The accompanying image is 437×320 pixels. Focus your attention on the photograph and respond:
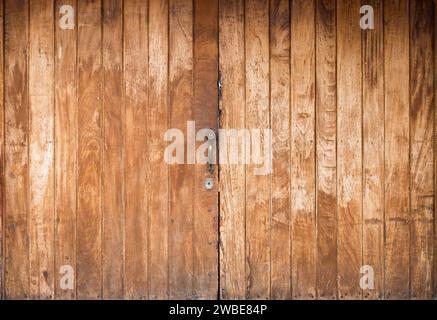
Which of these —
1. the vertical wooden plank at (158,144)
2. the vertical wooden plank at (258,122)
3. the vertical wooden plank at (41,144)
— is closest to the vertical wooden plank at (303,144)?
the vertical wooden plank at (258,122)

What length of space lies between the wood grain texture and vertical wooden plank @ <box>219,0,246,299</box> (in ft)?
1.59

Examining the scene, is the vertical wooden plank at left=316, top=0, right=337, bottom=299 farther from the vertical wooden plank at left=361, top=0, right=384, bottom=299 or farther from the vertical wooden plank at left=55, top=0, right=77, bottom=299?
the vertical wooden plank at left=55, top=0, right=77, bottom=299

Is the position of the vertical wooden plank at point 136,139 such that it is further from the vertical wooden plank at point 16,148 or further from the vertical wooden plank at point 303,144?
the vertical wooden plank at point 303,144

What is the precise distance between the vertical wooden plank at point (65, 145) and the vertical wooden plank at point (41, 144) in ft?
0.10

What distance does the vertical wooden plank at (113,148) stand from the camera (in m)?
3.86

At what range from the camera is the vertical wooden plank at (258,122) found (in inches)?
152

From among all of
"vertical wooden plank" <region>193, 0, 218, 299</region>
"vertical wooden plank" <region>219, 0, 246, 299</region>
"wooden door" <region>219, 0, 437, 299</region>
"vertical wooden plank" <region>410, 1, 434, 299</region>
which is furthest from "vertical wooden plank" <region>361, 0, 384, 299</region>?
"vertical wooden plank" <region>193, 0, 218, 299</region>

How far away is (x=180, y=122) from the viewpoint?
12.7 ft

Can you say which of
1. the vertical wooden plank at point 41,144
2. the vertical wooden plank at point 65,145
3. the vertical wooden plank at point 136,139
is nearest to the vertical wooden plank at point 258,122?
the vertical wooden plank at point 136,139

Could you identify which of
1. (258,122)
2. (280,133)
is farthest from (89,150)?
(280,133)

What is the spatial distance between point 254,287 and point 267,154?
2.20ft

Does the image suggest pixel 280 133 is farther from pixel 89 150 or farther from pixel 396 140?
pixel 89 150

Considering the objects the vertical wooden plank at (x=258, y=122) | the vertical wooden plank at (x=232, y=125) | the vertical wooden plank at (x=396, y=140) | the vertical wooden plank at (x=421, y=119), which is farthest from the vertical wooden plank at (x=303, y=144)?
the vertical wooden plank at (x=421, y=119)

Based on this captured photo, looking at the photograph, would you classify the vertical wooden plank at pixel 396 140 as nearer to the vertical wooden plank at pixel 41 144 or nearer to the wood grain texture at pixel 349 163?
the wood grain texture at pixel 349 163
